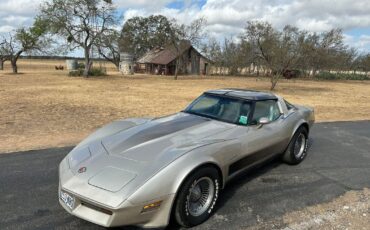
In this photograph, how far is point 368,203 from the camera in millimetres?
4051

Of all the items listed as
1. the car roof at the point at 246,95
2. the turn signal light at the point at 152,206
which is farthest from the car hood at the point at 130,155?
the car roof at the point at 246,95

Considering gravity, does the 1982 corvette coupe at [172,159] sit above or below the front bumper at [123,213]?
above

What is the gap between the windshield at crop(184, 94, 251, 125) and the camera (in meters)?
4.29

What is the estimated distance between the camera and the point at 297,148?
17.9 ft

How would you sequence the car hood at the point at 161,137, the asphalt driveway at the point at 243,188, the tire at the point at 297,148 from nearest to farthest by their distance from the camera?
the car hood at the point at 161,137 < the asphalt driveway at the point at 243,188 < the tire at the point at 297,148

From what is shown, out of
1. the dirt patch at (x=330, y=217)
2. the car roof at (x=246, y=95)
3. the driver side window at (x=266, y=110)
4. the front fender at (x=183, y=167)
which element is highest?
the car roof at (x=246, y=95)

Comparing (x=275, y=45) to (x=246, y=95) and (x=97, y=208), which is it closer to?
(x=246, y=95)

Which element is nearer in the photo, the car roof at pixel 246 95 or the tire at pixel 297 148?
the car roof at pixel 246 95

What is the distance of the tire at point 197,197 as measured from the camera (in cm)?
307

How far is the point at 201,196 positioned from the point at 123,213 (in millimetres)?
1044

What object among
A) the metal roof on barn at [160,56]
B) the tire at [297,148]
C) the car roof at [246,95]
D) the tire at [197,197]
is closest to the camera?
the tire at [197,197]

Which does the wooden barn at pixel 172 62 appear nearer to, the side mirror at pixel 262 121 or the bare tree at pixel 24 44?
the bare tree at pixel 24 44

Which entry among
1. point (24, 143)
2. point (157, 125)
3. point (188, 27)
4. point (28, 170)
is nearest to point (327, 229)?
point (157, 125)

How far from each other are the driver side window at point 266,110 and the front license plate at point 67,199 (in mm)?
2485
